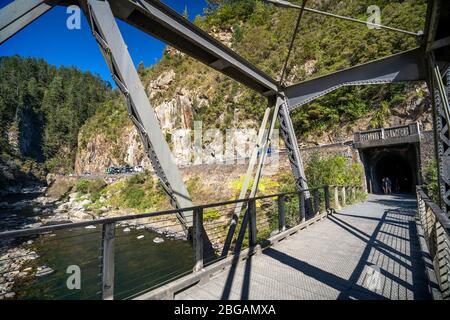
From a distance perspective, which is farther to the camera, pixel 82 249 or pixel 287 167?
pixel 287 167

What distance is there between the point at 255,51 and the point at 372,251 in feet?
103

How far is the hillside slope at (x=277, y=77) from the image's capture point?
18094 mm

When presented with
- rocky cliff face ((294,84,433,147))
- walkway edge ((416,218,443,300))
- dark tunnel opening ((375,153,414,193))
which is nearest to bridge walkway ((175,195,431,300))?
walkway edge ((416,218,443,300))

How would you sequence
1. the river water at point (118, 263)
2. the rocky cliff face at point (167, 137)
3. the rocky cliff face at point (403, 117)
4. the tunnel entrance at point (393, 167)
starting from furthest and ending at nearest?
the rocky cliff face at point (167, 137) < the tunnel entrance at point (393, 167) < the rocky cliff face at point (403, 117) < the river water at point (118, 263)

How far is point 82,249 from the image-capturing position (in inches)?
515

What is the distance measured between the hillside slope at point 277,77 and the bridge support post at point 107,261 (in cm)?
1866

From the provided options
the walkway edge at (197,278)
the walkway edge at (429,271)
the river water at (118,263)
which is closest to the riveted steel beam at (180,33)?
the walkway edge at (197,278)

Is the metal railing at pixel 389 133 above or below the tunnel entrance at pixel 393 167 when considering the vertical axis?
above

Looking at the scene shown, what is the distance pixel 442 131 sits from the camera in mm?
2977

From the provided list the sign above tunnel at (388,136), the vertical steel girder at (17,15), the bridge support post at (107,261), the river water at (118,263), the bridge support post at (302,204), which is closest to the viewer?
the vertical steel girder at (17,15)

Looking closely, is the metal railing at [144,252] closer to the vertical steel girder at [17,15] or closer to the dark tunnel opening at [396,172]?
the vertical steel girder at [17,15]

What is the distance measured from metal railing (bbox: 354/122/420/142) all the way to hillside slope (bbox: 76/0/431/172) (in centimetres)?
147

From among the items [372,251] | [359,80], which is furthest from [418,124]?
[372,251]

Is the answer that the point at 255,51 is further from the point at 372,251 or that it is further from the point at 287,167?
the point at 372,251
